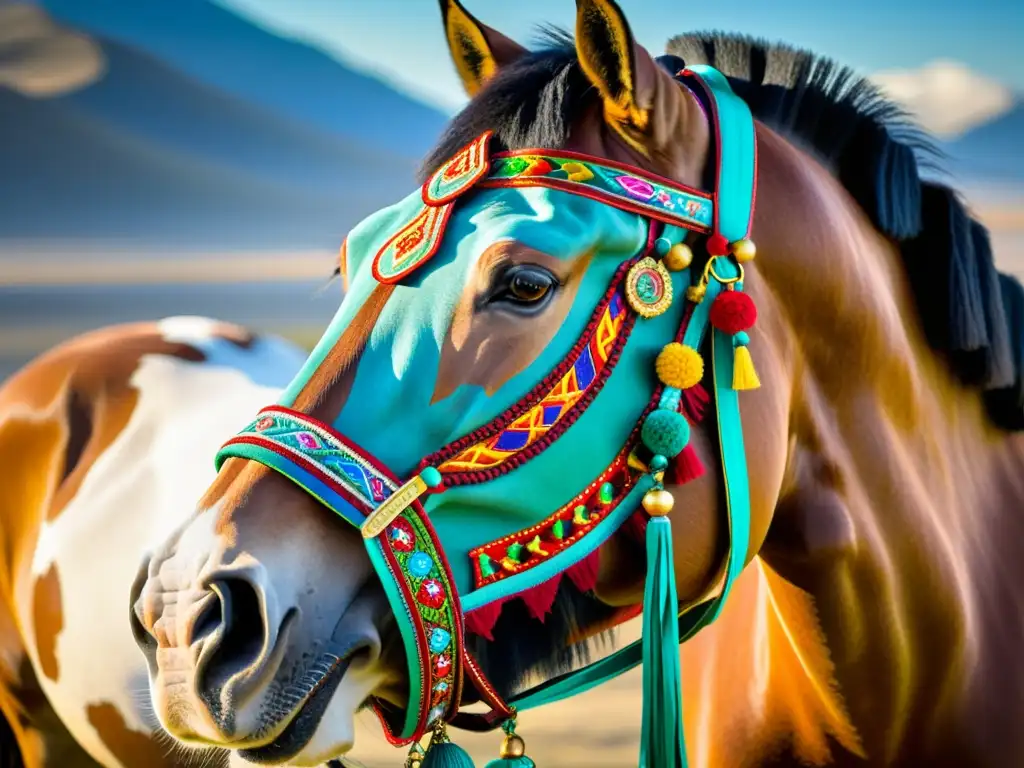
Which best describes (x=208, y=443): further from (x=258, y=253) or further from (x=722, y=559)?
(x=258, y=253)

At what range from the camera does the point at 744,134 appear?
152 cm

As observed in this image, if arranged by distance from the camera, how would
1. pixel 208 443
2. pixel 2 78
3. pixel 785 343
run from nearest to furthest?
pixel 785 343 → pixel 208 443 → pixel 2 78

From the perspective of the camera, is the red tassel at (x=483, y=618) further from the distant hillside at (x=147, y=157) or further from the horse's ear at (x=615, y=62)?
the distant hillside at (x=147, y=157)

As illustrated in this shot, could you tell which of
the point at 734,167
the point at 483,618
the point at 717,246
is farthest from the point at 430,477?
the point at 734,167

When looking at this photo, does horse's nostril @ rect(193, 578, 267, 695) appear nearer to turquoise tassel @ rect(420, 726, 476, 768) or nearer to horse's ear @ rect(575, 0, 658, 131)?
turquoise tassel @ rect(420, 726, 476, 768)

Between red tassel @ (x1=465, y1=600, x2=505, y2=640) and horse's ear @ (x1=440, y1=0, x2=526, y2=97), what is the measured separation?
2.67ft

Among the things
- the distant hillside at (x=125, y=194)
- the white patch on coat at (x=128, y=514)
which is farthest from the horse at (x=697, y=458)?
Result: the distant hillside at (x=125, y=194)

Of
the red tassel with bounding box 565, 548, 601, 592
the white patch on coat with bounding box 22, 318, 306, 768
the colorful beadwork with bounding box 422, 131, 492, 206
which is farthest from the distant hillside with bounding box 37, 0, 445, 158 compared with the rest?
the red tassel with bounding box 565, 548, 601, 592

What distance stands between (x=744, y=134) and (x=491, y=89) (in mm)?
365

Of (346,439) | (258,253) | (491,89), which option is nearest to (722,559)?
(346,439)

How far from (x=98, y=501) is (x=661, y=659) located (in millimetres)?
1774

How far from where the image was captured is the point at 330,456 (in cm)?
122

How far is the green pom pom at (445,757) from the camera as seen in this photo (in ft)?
4.45

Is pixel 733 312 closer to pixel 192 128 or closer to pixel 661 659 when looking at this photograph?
pixel 661 659
